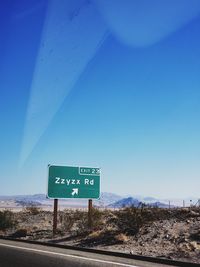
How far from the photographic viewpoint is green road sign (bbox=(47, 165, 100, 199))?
22.8 meters

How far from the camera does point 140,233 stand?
19.6m

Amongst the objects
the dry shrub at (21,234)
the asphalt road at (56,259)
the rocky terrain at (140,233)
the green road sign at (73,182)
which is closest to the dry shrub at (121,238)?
the rocky terrain at (140,233)

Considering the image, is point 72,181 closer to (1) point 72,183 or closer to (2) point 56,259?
(1) point 72,183

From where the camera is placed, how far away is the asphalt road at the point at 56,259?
42.7ft

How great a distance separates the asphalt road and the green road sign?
6.21 meters

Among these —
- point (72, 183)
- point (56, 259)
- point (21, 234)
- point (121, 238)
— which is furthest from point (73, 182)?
point (56, 259)

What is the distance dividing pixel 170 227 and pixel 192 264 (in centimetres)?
657

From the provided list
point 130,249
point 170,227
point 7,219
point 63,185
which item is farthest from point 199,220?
A: point 7,219

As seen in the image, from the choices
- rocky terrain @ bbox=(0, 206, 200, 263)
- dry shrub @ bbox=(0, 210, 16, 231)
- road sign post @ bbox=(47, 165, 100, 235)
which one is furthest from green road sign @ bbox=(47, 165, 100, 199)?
dry shrub @ bbox=(0, 210, 16, 231)

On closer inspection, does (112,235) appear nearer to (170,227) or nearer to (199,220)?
(170,227)

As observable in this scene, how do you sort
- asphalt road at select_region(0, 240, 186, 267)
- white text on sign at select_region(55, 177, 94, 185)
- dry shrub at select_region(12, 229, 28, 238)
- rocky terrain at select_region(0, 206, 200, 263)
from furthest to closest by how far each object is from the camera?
dry shrub at select_region(12, 229, 28, 238) < white text on sign at select_region(55, 177, 94, 185) < rocky terrain at select_region(0, 206, 200, 263) < asphalt road at select_region(0, 240, 186, 267)

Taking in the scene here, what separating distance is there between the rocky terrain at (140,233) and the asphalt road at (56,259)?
1.65 m

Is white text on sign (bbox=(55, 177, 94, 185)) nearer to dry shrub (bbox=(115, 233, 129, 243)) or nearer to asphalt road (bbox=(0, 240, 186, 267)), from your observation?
dry shrub (bbox=(115, 233, 129, 243))

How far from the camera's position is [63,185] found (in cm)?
2294
